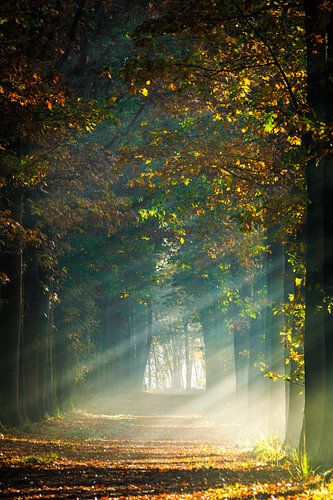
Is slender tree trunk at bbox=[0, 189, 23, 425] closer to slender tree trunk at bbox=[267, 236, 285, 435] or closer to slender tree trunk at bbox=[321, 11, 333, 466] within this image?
slender tree trunk at bbox=[267, 236, 285, 435]

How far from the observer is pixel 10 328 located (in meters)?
20.8

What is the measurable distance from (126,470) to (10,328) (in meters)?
9.30

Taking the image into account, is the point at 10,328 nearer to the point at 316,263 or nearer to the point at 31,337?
the point at 31,337

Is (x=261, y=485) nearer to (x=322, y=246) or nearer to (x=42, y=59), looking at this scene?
(x=322, y=246)

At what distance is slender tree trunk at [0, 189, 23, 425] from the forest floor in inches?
36.8

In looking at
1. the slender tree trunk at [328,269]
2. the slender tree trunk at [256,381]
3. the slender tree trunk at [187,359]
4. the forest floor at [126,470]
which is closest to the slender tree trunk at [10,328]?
the forest floor at [126,470]

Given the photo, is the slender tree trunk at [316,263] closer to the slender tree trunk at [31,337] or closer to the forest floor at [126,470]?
the forest floor at [126,470]

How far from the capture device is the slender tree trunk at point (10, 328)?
2047 cm

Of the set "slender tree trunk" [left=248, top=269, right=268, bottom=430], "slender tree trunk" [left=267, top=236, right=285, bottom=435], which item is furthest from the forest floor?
"slender tree trunk" [left=248, top=269, right=268, bottom=430]

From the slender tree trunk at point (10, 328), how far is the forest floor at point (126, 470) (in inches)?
36.8

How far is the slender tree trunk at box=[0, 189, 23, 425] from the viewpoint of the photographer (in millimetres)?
20469

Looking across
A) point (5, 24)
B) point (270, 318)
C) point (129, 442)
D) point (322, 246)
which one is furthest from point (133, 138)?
point (322, 246)

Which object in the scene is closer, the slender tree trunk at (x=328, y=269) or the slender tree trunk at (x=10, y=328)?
the slender tree trunk at (x=328, y=269)

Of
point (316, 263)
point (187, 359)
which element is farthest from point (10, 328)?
point (187, 359)
